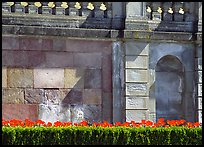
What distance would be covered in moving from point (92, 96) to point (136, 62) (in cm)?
141

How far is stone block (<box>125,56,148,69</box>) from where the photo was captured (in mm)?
14117

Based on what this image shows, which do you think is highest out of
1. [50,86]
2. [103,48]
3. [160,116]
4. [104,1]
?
[104,1]

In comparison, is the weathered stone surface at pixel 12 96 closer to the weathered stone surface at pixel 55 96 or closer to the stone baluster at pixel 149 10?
the weathered stone surface at pixel 55 96

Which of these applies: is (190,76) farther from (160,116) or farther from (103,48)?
(103,48)

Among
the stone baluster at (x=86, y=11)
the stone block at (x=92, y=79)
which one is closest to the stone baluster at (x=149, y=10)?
the stone baluster at (x=86, y=11)

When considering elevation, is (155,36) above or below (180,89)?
above

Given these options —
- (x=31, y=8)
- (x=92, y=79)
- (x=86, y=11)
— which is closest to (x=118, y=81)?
(x=92, y=79)

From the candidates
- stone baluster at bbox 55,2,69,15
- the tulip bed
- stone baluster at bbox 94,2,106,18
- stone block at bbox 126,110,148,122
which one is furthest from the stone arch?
the tulip bed

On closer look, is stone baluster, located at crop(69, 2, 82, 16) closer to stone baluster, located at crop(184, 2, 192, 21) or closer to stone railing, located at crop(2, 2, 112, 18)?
stone railing, located at crop(2, 2, 112, 18)

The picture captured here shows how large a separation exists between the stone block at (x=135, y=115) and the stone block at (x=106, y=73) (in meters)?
0.77

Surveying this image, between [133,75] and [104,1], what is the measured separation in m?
2.04

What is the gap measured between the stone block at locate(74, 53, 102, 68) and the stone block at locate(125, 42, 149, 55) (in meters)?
0.72

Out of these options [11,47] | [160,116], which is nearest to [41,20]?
[11,47]

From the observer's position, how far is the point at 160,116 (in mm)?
14742
